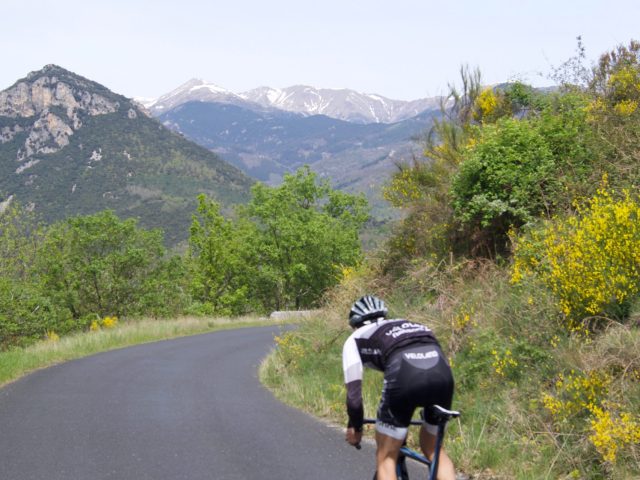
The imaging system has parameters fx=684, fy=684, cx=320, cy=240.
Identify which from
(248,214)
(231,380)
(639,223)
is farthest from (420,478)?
(248,214)

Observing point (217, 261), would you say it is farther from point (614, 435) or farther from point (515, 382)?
point (614, 435)

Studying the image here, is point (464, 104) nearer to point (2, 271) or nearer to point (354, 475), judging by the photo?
point (354, 475)

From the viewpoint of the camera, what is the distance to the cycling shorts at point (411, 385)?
181 inches

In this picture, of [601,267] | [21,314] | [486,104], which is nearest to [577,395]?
[601,267]

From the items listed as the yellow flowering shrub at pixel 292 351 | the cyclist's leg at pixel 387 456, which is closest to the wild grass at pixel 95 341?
the yellow flowering shrub at pixel 292 351

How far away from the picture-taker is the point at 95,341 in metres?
21.7

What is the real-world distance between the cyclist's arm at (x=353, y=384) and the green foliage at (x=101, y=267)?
3689 centimetres

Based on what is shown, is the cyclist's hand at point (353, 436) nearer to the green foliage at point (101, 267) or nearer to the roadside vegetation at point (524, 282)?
the roadside vegetation at point (524, 282)

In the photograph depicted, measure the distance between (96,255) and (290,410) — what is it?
107 feet

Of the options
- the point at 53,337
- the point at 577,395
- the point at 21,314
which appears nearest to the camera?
the point at 577,395

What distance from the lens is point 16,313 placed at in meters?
32.5

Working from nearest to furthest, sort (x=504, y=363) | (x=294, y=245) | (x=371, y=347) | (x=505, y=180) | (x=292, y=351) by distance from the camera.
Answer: (x=371, y=347), (x=504, y=363), (x=505, y=180), (x=292, y=351), (x=294, y=245)

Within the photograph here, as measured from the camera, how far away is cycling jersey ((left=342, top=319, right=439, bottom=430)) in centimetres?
461

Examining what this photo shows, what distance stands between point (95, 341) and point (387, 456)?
18.7 metres
